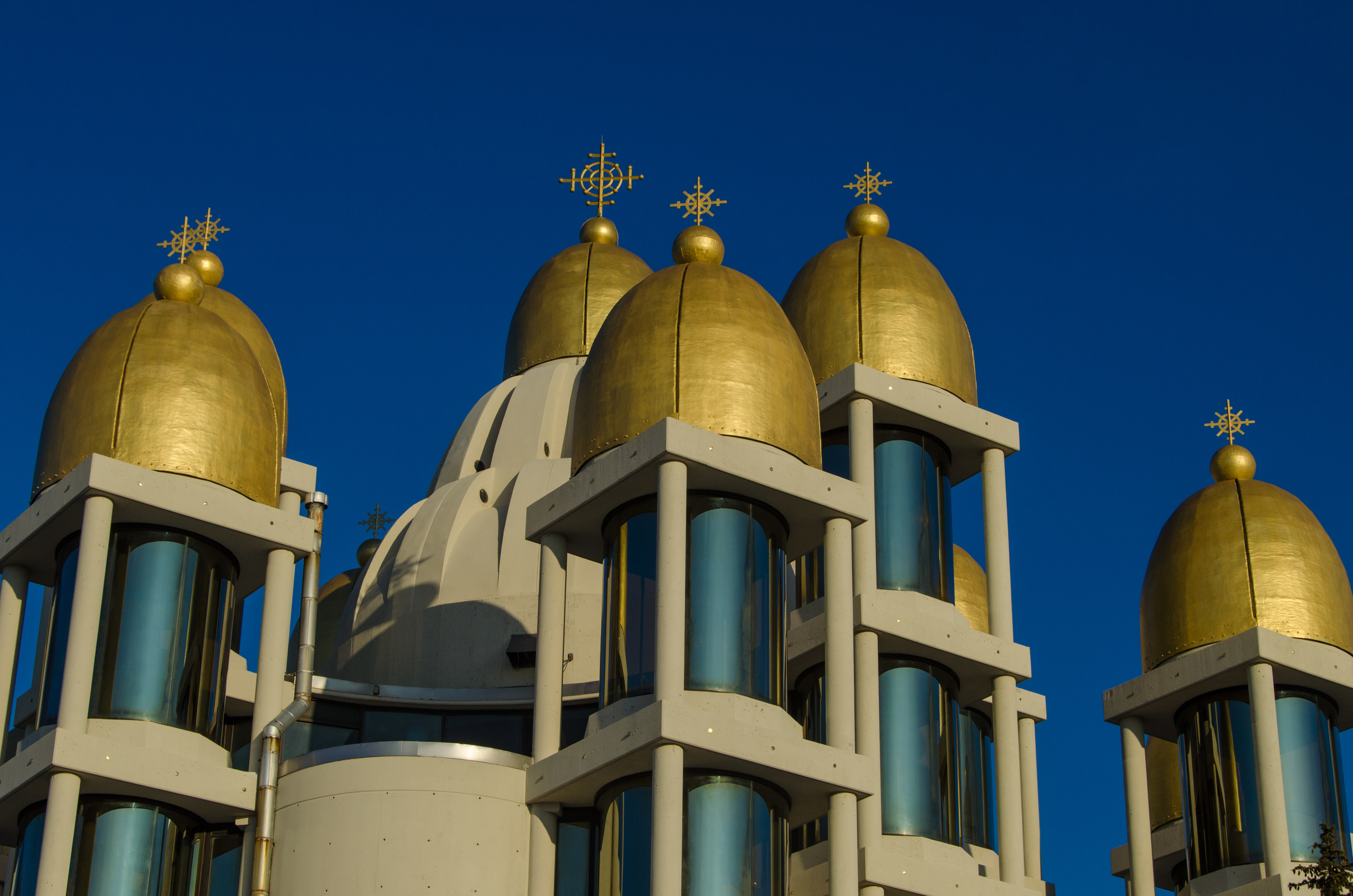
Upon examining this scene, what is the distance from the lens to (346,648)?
135 feet

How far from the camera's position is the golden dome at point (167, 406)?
1292 inches

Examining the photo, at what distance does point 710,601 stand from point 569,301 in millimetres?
16161

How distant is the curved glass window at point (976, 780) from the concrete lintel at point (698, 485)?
777 centimetres

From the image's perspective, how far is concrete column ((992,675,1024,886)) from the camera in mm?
35062

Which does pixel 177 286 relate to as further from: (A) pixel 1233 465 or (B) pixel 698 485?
(A) pixel 1233 465

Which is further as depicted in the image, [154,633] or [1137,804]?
[1137,804]

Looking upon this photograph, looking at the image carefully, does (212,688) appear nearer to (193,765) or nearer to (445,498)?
(193,765)

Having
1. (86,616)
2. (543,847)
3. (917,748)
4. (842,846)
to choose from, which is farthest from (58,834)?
(917,748)

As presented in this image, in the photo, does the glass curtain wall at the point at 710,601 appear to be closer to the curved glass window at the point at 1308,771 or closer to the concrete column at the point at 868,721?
the concrete column at the point at 868,721

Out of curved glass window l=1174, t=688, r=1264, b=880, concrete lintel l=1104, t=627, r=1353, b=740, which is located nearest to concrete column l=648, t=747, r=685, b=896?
curved glass window l=1174, t=688, r=1264, b=880

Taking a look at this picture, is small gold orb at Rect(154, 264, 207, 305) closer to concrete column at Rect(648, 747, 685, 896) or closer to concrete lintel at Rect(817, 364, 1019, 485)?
concrete lintel at Rect(817, 364, 1019, 485)

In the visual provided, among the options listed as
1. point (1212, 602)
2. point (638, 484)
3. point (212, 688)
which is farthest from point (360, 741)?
point (1212, 602)

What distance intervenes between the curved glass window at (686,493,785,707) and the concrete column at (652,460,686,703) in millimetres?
263

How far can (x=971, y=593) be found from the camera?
44469 millimetres
